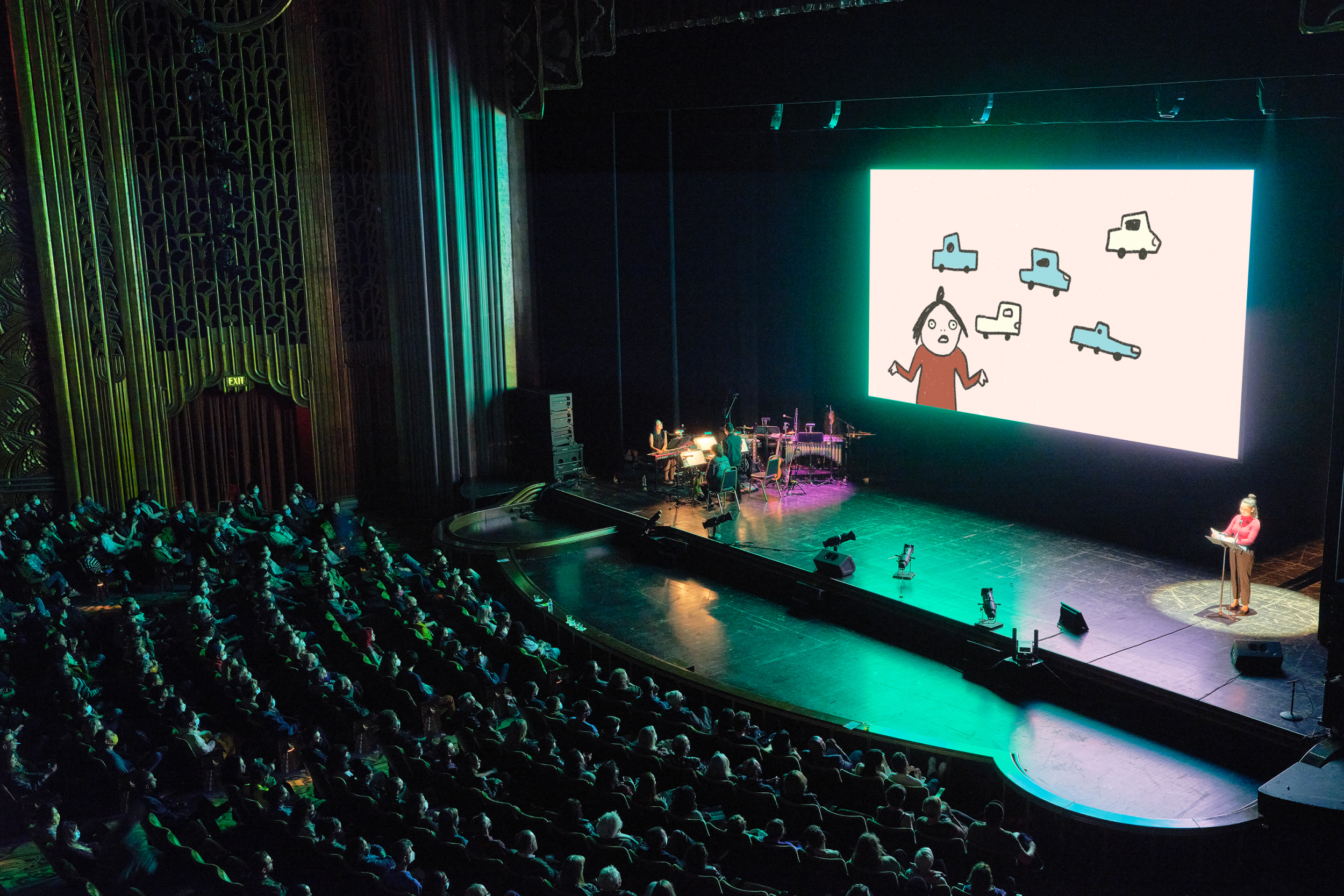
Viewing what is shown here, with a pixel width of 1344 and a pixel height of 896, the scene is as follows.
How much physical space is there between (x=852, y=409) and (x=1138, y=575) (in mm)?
5502

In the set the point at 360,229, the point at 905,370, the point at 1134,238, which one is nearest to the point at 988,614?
the point at 1134,238

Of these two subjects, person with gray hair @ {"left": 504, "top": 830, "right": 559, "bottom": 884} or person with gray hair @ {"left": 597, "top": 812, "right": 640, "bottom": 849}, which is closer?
person with gray hair @ {"left": 504, "top": 830, "right": 559, "bottom": 884}

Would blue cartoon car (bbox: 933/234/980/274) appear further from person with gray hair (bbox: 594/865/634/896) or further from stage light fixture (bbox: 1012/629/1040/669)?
person with gray hair (bbox: 594/865/634/896)

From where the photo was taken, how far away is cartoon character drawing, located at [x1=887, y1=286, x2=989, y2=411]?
15.1 m

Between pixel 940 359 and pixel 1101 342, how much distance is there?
2.49 m

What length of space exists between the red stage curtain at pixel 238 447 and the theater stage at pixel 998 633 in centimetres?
428

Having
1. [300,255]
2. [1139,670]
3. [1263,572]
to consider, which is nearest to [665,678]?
[1139,670]

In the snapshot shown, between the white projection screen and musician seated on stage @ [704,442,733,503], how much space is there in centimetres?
259

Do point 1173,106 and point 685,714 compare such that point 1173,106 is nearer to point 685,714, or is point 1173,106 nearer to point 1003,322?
point 1003,322

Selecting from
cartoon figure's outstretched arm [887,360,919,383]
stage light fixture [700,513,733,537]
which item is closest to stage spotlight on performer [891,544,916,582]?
stage light fixture [700,513,733,537]

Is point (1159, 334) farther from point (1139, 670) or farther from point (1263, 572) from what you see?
point (1139, 670)

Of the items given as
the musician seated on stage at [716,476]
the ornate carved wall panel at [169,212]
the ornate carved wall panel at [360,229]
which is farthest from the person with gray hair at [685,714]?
the ornate carved wall panel at [169,212]

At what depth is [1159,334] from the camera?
41.8 feet

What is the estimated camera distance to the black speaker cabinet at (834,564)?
12414 mm
